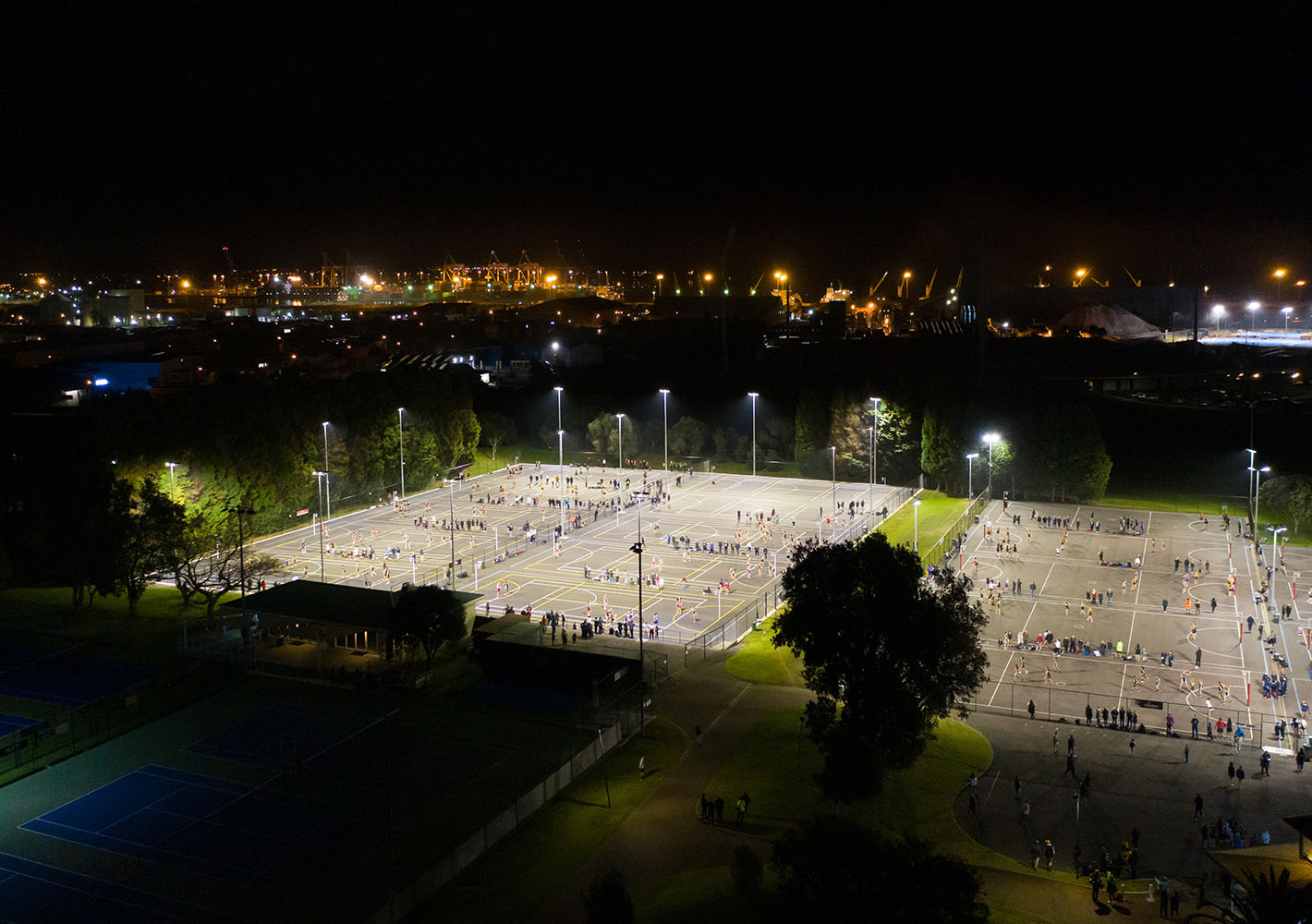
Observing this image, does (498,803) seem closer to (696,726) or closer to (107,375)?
(696,726)

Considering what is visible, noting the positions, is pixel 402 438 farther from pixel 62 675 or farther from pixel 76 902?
pixel 76 902

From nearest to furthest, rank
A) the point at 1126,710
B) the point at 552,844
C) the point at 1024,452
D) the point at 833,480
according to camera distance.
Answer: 1. the point at 552,844
2. the point at 1126,710
3. the point at 1024,452
4. the point at 833,480

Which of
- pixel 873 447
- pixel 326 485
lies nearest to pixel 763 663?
pixel 873 447

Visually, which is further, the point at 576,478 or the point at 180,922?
the point at 576,478

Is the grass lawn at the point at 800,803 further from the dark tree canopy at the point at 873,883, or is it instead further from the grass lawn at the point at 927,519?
the grass lawn at the point at 927,519

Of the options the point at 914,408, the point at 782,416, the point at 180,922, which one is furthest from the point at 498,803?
the point at 782,416

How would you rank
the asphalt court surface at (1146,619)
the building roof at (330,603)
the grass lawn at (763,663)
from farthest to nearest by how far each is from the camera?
the building roof at (330,603), the grass lawn at (763,663), the asphalt court surface at (1146,619)

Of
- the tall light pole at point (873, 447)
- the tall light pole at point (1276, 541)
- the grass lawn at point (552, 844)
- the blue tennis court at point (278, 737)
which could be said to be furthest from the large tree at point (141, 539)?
the tall light pole at point (1276, 541)
